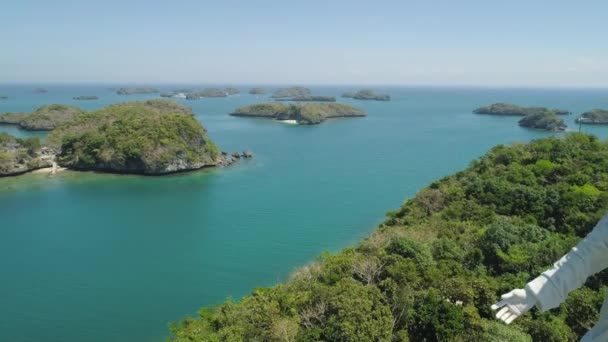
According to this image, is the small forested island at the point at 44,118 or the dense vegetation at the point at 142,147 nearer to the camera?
the dense vegetation at the point at 142,147

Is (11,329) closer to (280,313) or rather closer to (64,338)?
(64,338)

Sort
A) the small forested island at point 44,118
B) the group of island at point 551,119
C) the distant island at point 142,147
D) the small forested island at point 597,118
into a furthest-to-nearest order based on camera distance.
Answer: the small forested island at point 597,118 → the group of island at point 551,119 → the small forested island at point 44,118 → the distant island at point 142,147

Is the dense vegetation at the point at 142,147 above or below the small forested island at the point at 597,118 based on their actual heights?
below

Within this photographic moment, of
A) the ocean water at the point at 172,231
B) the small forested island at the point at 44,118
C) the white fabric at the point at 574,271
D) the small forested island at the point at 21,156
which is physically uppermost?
the white fabric at the point at 574,271

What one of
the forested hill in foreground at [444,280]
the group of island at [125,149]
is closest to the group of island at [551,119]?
the forested hill in foreground at [444,280]

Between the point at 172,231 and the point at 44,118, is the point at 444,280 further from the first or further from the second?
the point at 44,118

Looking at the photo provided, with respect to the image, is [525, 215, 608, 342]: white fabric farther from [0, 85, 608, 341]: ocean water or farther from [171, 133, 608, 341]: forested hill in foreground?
[0, 85, 608, 341]: ocean water

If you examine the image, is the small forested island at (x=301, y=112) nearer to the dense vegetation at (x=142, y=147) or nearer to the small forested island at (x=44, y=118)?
the small forested island at (x=44, y=118)

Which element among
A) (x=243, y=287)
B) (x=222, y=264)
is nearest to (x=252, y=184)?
(x=222, y=264)
